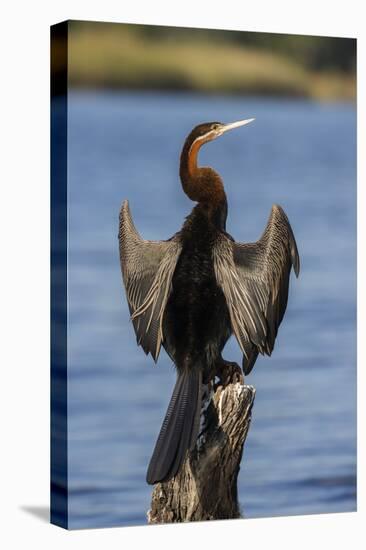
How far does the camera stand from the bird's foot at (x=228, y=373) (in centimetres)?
884

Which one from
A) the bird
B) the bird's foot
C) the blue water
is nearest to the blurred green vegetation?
the blue water

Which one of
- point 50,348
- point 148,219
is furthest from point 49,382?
point 148,219

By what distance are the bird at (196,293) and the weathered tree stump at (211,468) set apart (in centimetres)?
9

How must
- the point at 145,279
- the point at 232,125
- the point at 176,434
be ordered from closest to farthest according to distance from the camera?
the point at 176,434
the point at 145,279
the point at 232,125

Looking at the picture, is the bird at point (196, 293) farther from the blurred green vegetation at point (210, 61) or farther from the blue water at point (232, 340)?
the blurred green vegetation at point (210, 61)

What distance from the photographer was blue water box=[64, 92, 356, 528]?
855cm

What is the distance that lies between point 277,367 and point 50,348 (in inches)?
46.2

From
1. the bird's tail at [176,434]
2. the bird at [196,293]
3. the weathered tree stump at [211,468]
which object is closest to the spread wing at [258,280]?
the bird at [196,293]

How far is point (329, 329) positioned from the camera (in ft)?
30.6

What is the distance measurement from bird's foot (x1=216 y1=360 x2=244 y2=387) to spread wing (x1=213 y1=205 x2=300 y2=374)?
0.06 meters

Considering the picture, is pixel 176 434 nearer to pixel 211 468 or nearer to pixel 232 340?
pixel 211 468

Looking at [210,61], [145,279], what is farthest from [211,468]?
[210,61]

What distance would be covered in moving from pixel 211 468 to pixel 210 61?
1.98 metres

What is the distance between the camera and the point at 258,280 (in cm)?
891
